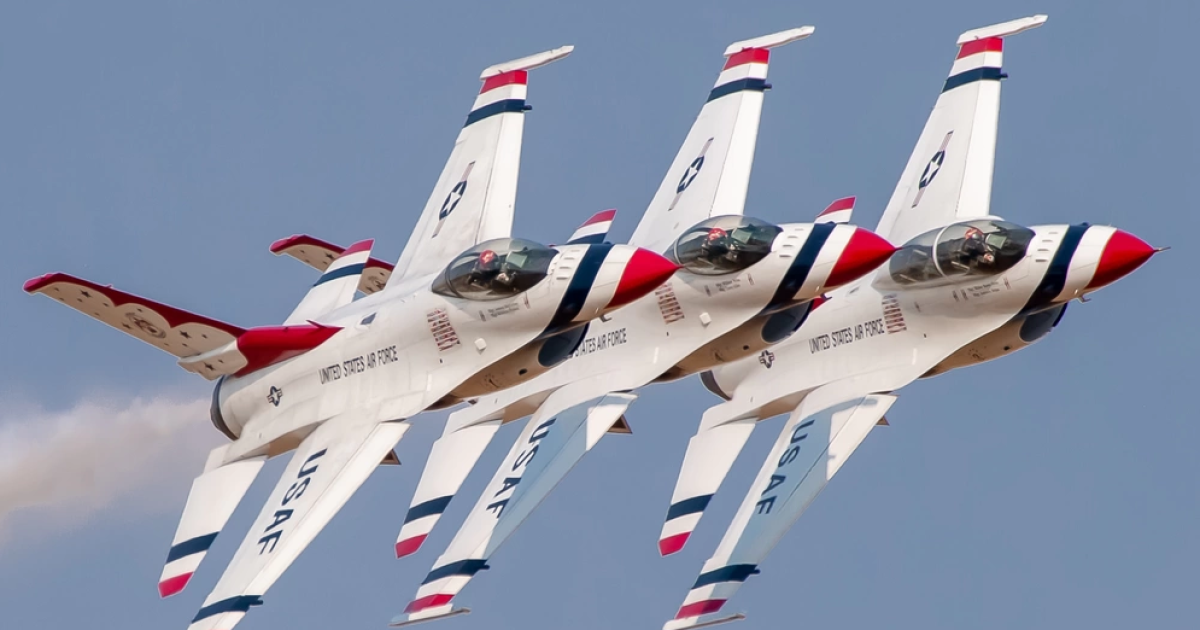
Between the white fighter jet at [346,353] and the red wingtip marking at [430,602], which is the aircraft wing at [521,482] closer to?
the red wingtip marking at [430,602]

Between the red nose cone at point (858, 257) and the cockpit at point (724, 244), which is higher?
the cockpit at point (724, 244)

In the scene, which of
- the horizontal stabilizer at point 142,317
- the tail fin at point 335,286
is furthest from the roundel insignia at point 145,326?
the tail fin at point 335,286

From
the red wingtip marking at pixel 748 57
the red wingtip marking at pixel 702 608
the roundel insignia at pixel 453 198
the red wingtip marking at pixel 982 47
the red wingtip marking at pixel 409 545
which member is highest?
the red wingtip marking at pixel 748 57

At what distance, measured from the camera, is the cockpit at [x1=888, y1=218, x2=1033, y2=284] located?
139ft

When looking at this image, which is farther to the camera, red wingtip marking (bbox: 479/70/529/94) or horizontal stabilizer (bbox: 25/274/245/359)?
red wingtip marking (bbox: 479/70/529/94)

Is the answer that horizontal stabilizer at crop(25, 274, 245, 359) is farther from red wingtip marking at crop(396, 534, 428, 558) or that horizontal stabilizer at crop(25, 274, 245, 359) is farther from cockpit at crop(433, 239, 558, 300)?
red wingtip marking at crop(396, 534, 428, 558)

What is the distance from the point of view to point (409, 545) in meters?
41.9

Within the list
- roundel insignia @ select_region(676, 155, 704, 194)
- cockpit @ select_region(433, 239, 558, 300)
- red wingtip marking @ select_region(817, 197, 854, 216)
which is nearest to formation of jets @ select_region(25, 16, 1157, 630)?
cockpit @ select_region(433, 239, 558, 300)

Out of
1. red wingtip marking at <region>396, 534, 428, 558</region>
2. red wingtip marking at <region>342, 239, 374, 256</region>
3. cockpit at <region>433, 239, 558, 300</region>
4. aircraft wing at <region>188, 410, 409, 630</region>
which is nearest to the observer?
aircraft wing at <region>188, 410, 409, 630</region>

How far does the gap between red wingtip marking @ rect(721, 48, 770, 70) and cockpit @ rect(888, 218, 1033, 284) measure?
6.55 meters

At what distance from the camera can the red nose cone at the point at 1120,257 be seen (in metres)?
41.5

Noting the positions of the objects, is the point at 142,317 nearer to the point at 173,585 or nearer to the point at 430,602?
the point at 173,585

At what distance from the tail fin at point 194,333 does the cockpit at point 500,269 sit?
2897mm

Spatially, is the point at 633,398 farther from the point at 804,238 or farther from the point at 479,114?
the point at 479,114
